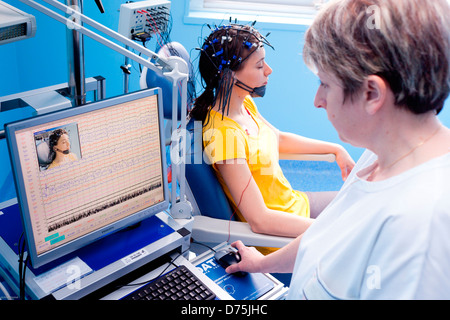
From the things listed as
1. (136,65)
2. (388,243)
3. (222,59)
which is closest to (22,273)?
(388,243)

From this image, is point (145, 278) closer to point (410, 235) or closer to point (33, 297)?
point (33, 297)

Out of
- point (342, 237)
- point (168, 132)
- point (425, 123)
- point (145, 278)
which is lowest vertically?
point (145, 278)

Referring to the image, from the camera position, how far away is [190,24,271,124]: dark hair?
5.16 feet

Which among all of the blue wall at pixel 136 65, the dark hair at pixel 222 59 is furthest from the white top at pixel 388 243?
the blue wall at pixel 136 65

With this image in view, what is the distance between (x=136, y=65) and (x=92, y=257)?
1.69m

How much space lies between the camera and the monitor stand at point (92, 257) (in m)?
1.01

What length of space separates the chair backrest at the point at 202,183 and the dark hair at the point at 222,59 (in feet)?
0.30

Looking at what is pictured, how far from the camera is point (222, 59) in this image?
62.2 inches

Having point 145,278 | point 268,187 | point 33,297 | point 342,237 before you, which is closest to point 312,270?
point 342,237

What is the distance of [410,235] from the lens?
2.24ft

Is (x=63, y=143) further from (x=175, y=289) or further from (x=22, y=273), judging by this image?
(x=175, y=289)

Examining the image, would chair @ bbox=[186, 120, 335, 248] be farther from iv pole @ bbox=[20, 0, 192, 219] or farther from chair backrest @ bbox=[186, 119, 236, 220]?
iv pole @ bbox=[20, 0, 192, 219]

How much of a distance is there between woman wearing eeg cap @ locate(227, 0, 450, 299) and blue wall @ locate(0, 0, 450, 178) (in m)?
1.64
